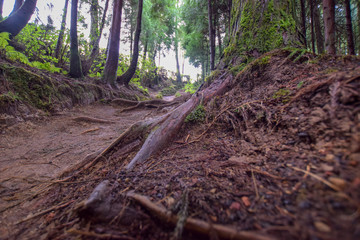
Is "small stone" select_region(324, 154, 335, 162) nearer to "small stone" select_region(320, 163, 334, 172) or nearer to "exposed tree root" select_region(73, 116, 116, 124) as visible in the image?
"small stone" select_region(320, 163, 334, 172)

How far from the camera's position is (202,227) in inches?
30.2

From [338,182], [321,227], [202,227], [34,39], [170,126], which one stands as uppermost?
[34,39]

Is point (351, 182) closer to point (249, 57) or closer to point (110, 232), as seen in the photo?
point (110, 232)

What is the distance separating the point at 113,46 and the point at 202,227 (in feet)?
28.3

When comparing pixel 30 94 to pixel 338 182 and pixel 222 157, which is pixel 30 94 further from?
pixel 338 182

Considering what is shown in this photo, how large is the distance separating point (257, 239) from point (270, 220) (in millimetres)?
156

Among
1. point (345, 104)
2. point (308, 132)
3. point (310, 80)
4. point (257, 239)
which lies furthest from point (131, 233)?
point (310, 80)

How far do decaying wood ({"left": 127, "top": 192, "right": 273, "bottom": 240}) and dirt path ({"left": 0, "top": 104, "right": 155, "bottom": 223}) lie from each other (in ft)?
6.12

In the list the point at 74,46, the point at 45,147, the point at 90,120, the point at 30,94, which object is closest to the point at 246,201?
the point at 45,147

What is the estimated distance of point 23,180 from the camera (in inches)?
78.6

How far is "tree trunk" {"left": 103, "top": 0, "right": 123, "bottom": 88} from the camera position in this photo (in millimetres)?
7188

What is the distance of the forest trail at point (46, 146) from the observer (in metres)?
2.01

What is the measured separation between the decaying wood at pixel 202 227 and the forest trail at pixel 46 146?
1.84 m

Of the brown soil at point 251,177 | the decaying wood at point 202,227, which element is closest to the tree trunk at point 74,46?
the brown soil at point 251,177
